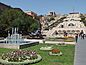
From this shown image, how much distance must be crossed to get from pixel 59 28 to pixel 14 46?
Result: 55.1 metres

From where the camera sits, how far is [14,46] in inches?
1183

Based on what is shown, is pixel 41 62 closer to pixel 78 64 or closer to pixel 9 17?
pixel 78 64

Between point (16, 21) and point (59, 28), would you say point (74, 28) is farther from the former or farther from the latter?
point (16, 21)

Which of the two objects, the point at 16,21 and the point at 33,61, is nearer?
the point at 33,61

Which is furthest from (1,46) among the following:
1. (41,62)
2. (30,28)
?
(30,28)

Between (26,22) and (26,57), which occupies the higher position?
(26,22)

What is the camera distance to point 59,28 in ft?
277

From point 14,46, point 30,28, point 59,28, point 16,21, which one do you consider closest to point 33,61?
point 14,46

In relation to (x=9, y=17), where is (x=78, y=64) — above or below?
below

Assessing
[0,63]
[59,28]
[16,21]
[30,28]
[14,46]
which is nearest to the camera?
[0,63]

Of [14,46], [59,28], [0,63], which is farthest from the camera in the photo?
[59,28]

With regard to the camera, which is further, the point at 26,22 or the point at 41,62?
the point at 26,22

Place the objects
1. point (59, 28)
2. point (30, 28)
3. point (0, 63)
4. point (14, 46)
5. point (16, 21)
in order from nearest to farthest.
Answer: point (0, 63) → point (14, 46) → point (16, 21) → point (30, 28) → point (59, 28)

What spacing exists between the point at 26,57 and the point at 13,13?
2008 inches
